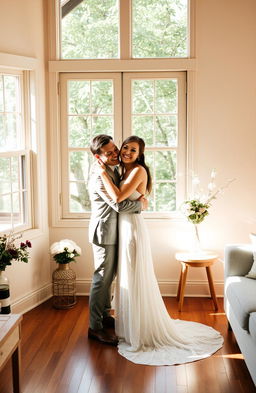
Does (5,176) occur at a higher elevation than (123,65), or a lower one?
lower

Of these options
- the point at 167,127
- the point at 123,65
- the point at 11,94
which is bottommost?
the point at 167,127

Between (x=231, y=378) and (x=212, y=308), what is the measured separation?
1.46 metres

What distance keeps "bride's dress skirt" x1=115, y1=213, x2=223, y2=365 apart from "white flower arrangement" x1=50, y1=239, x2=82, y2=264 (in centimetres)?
97

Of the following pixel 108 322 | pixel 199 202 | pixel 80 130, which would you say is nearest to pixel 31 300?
pixel 108 322

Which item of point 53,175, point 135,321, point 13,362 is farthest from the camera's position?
point 53,175

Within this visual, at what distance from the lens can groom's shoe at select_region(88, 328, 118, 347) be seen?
4.08 metres

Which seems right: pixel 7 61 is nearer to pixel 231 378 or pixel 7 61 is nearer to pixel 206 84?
pixel 206 84

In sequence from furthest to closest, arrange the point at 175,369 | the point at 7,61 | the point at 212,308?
1. the point at 212,308
2. the point at 7,61
3. the point at 175,369

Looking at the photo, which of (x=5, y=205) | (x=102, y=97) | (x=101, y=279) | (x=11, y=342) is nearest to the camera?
(x=11, y=342)

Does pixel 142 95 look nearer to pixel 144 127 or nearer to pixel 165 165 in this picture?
pixel 144 127

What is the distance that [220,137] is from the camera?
514 centimetres

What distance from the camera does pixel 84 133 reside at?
17.3 ft

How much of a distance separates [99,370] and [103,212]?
4.03 ft

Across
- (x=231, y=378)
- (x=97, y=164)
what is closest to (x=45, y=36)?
(x=97, y=164)
